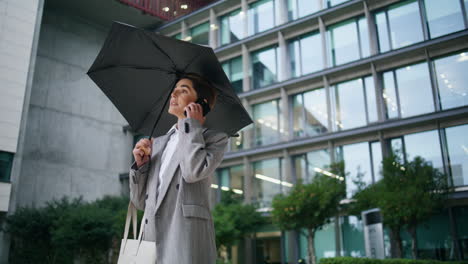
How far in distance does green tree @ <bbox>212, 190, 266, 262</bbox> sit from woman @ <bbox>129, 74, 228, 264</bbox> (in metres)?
15.8

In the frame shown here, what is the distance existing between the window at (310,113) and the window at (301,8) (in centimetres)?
464

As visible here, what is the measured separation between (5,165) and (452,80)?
22170 mm

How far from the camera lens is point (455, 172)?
18.4 meters

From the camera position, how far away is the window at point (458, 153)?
1822cm

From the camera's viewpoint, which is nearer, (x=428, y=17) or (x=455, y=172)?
(x=455, y=172)

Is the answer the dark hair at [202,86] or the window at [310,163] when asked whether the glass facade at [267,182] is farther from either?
the dark hair at [202,86]

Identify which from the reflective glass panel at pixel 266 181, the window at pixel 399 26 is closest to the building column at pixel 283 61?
the reflective glass panel at pixel 266 181

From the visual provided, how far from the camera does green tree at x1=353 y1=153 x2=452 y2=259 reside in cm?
1584

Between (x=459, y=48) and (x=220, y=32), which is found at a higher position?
(x=220, y=32)

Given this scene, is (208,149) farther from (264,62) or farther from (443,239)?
(264,62)

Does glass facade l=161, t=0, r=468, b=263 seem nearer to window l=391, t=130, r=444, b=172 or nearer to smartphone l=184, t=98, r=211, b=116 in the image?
window l=391, t=130, r=444, b=172

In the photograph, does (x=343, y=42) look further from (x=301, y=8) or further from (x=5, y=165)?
(x=5, y=165)

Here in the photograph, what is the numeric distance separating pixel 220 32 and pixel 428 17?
513 inches

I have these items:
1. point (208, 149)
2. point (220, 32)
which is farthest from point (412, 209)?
point (220, 32)
